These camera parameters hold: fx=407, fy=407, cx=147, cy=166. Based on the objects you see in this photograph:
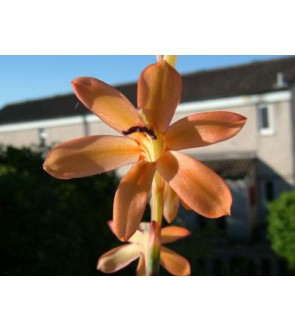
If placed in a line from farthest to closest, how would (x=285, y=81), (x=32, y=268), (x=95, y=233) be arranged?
(x=285, y=81) < (x=95, y=233) < (x=32, y=268)

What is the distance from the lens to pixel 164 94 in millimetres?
124

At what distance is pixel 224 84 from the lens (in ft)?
15.7

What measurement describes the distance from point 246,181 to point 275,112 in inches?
36.1

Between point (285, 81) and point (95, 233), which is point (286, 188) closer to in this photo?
point (285, 81)

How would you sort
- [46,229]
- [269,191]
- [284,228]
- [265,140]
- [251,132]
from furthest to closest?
[269,191] < [265,140] < [251,132] < [284,228] < [46,229]

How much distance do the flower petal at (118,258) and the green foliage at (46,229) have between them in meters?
1.31

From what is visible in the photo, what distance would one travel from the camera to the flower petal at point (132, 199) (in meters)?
0.12

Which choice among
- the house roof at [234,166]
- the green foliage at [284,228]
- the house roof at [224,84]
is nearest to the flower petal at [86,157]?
the green foliage at [284,228]

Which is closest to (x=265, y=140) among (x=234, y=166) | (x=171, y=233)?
(x=234, y=166)

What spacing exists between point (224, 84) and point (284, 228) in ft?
6.54

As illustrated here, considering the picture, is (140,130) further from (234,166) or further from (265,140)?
(265,140)

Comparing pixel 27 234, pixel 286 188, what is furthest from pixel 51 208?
pixel 286 188

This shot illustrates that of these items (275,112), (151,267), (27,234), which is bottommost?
(27,234)

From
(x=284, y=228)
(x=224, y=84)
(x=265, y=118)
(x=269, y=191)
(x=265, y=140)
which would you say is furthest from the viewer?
(x=269, y=191)
